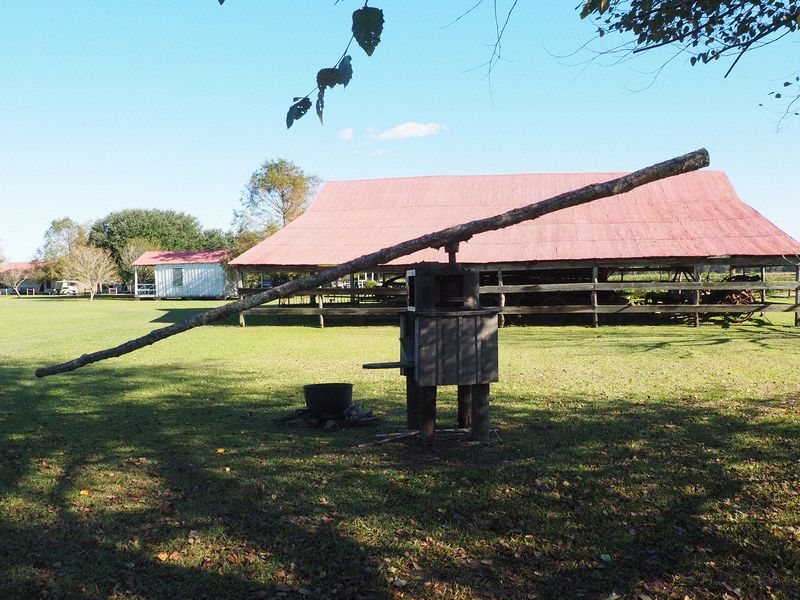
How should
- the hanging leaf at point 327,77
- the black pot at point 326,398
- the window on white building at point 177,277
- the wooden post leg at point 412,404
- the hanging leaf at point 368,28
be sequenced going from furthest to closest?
the window on white building at point 177,277
the black pot at point 326,398
the wooden post leg at point 412,404
the hanging leaf at point 327,77
the hanging leaf at point 368,28

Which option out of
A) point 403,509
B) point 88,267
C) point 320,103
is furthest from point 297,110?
point 88,267

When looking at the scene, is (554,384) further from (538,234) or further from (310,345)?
(538,234)

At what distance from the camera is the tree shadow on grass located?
12.0 ft

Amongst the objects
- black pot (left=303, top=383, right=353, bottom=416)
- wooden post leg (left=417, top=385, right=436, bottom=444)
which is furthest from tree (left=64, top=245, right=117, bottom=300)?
wooden post leg (left=417, top=385, right=436, bottom=444)

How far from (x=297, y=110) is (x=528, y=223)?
22.2m

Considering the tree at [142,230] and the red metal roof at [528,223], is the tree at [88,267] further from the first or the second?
the red metal roof at [528,223]

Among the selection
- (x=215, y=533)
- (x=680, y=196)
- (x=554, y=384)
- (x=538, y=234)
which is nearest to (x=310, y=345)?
(x=554, y=384)

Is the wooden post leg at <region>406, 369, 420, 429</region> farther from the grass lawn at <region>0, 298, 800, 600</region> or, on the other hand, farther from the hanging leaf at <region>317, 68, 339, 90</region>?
the hanging leaf at <region>317, 68, 339, 90</region>

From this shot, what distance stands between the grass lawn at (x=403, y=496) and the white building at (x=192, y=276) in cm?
4405

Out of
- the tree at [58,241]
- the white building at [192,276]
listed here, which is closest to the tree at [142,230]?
the tree at [58,241]

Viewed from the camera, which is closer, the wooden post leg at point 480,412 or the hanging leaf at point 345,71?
the hanging leaf at point 345,71

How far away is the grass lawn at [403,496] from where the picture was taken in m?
3.68

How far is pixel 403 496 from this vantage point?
4.97 meters

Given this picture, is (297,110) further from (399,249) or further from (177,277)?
(177,277)
